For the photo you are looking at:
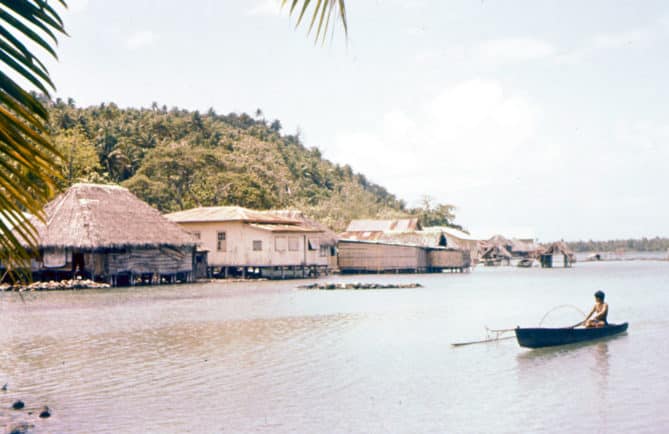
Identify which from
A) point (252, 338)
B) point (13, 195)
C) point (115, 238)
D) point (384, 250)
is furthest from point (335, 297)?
point (13, 195)

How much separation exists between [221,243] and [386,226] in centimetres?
2748

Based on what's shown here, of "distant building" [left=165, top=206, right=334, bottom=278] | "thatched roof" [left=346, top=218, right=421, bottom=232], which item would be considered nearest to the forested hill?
"thatched roof" [left=346, top=218, right=421, bottom=232]

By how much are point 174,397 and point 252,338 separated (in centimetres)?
658

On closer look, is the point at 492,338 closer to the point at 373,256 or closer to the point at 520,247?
the point at 373,256

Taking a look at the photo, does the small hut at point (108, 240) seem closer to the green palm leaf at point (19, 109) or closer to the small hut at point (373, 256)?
the small hut at point (373, 256)

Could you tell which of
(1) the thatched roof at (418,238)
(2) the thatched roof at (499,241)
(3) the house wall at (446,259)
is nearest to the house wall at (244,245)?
(3) the house wall at (446,259)

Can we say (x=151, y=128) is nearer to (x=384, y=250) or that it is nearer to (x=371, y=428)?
(x=384, y=250)

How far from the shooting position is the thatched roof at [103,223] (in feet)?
112

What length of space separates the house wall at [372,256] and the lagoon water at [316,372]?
98.2 feet

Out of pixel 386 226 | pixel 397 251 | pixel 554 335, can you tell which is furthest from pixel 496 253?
pixel 554 335

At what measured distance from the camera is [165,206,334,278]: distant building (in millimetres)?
43750

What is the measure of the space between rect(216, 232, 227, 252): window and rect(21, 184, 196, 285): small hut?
14.2ft

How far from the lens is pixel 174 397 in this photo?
11.0 meters

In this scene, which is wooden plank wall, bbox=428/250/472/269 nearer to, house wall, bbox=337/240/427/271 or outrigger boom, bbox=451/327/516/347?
house wall, bbox=337/240/427/271
